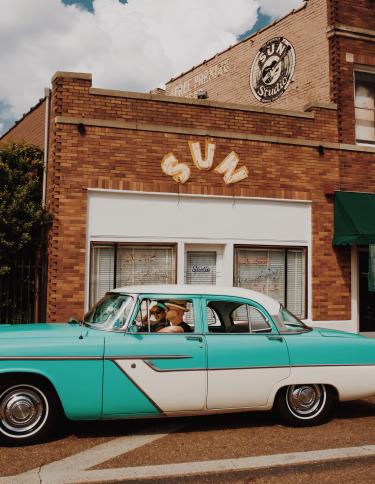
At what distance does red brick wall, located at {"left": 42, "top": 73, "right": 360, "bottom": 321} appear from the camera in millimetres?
9375

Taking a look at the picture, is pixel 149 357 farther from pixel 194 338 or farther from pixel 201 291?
pixel 201 291

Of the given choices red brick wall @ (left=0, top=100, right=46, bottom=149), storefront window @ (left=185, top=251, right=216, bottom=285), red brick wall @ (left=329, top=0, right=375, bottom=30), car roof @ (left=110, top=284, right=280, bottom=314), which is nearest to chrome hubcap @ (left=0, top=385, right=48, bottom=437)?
car roof @ (left=110, top=284, right=280, bottom=314)

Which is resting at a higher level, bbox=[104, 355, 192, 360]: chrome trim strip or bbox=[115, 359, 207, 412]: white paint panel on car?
bbox=[104, 355, 192, 360]: chrome trim strip

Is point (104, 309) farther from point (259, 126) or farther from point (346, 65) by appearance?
point (346, 65)

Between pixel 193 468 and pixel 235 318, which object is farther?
pixel 235 318

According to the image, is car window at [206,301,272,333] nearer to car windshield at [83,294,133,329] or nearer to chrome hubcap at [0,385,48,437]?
car windshield at [83,294,133,329]

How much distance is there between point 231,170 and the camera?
10391mm

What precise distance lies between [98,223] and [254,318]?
4624 millimetres

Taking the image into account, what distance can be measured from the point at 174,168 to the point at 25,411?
6027mm

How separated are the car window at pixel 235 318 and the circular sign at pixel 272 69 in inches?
345

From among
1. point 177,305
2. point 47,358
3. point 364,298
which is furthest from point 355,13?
point 47,358

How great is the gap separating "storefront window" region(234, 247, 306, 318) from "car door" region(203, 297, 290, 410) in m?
4.51

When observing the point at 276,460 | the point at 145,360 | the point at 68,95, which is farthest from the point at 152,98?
the point at 276,460

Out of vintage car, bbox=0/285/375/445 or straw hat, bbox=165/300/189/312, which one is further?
straw hat, bbox=165/300/189/312
